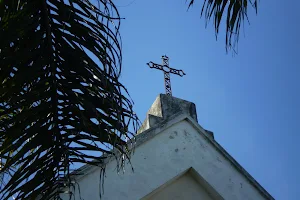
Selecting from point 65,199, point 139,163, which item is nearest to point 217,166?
point 139,163

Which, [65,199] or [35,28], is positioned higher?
[65,199]

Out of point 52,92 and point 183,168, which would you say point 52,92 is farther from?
point 183,168

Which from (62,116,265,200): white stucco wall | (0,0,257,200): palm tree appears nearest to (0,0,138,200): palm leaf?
(0,0,257,200): palm tree

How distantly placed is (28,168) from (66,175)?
0.53 feet

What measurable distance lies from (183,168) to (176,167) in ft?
0.27

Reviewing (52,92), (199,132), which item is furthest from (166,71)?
(52,92)

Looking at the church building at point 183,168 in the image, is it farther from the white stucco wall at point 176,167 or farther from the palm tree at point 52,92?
the palm tree at point 52,92

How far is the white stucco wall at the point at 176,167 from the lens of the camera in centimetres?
508

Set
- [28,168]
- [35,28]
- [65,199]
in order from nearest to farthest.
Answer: [28,168] < [35,28] < [65,199]

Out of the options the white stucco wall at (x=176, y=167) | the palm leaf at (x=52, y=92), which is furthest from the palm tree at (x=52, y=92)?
the white stucco wall at (x=176, y=167)

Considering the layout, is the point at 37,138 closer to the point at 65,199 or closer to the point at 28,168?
the point at 28,168

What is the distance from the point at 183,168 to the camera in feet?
18.2

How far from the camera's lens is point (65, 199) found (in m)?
4.52

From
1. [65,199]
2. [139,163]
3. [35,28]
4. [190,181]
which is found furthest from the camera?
[190,181]
